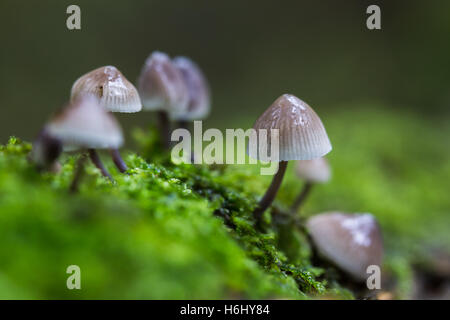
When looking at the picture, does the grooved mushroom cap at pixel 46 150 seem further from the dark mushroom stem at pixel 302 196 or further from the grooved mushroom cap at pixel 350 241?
the dark mushroom stem at pixel 302 196

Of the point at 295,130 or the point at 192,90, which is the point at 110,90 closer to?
the point at 295,130

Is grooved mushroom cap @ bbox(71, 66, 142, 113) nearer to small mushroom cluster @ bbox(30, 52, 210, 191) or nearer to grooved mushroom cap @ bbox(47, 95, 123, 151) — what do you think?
small mushroom cluster @ bbox(30, 52, 210, 191)

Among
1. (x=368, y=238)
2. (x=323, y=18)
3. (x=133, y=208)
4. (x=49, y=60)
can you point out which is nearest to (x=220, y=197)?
(x=133, y=208)

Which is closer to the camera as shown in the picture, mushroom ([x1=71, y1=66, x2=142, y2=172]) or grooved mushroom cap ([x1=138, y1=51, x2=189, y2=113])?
mushroom ([x1=71, y1=66, x2=142, y2=172])

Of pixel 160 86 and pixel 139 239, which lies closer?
pixel 139 239

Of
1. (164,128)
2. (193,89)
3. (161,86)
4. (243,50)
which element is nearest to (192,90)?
(193,89)

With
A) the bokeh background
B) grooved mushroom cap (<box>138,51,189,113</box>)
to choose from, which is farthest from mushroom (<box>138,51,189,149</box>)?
the bokeh background
